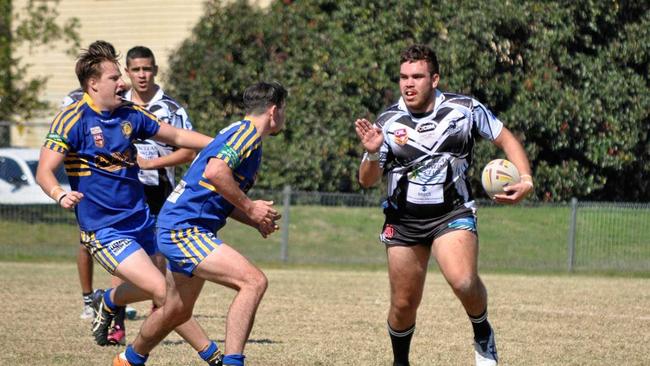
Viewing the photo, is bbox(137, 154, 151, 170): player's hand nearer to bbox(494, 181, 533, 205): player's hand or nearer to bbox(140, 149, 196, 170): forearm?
bbox(140, 149, 196, 170): forearm

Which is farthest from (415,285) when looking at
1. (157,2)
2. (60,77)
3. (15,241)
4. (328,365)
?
(60,77)

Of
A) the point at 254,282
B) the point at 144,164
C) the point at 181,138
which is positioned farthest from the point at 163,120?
the point at 254,282

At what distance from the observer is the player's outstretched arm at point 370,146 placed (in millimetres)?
7359

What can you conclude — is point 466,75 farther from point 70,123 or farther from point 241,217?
point 241,217

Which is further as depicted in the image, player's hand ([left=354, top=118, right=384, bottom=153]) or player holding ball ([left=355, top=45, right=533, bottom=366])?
player holding ball ([left=355, top=45, right=533, bottom=366])

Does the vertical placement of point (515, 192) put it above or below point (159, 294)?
above

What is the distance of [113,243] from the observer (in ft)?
24.9

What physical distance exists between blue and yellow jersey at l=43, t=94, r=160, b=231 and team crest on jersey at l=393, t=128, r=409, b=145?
1695mm

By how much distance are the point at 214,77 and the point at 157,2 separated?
5.25 metres

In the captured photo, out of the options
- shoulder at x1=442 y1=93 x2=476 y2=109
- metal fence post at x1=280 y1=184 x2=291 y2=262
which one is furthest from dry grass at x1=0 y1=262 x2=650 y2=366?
metal fence post at x1=280 y1=184 x2=291 y2=262

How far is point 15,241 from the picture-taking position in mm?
19906

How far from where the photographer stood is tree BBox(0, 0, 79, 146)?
980 inches

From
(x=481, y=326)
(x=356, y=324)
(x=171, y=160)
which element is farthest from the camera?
(x=356, y=324)

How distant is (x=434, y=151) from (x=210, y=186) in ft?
5.16
